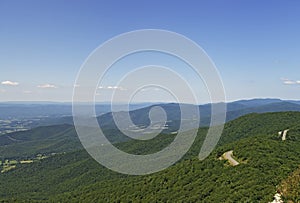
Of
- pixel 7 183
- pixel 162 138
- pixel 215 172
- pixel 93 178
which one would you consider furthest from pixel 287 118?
pixel 7 183

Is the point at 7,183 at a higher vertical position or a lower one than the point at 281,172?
lower

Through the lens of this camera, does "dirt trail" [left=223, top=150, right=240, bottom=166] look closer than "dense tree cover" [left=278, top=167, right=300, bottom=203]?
No

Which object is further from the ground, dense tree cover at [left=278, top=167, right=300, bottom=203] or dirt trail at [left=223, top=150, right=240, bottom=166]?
dense tree cover at [left=278, top=167, right=300, bottom=203]

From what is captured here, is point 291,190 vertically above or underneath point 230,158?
above

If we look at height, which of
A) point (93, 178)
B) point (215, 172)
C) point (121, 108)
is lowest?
point (93, 178)

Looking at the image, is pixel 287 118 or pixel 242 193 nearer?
pixel 242 193

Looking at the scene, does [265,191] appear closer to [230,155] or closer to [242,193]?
[242,193]

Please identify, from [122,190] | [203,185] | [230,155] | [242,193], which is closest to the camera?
[242,193]

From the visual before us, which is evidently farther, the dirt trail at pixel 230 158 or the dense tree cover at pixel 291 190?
the dirt trail at pixel 230 158

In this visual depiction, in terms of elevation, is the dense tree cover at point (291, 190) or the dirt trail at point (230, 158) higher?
the dense tree cover at point (291, 190)

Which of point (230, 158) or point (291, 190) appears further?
point (230, 158)

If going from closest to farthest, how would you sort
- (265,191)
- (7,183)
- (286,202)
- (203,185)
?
(286,202)
(265,191)
(203,185)
(7,183)
